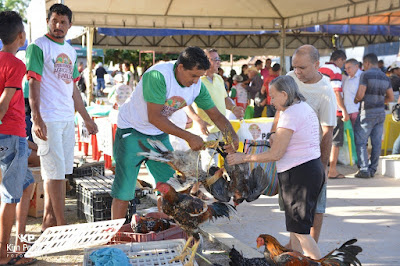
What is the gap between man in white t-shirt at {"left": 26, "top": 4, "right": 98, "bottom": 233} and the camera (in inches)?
192

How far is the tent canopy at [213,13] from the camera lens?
10727 mm

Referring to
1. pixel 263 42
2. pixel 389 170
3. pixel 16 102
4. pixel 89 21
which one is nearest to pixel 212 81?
pixel 16 102

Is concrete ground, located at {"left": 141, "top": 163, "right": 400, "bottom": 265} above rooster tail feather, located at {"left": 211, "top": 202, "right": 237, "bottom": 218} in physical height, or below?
below

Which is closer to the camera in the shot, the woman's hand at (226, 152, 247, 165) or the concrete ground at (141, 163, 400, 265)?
the woman's hand at (226, 152, 247, 165)

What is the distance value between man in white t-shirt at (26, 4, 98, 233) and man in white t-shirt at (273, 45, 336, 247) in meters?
2.34

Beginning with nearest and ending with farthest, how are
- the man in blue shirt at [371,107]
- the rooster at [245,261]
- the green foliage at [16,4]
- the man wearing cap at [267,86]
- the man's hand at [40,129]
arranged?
the rooster at [245,261] → the man's hand at [40,129] → the man in blue shirt at [371,107] → the man wearing cap at [267,86] → the green foliage at [16,4]

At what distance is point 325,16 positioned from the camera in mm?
11070

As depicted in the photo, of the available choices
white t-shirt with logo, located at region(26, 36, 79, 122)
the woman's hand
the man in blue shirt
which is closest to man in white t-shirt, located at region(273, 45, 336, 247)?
the woman's hand

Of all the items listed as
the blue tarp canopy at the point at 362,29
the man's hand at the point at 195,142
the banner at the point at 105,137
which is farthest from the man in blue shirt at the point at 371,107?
the blue tarp canopy at the point at 362,29

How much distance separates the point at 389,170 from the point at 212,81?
4.10m

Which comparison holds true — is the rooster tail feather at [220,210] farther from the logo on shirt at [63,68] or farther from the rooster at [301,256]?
the logo on shirt at [63,68]

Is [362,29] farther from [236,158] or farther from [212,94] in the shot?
[236,158]

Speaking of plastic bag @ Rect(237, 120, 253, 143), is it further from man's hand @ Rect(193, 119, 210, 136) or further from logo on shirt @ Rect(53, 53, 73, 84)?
logo on shirt @ Rect(53, 53, 73, 84)

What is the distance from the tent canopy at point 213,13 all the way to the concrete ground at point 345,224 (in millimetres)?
4238
